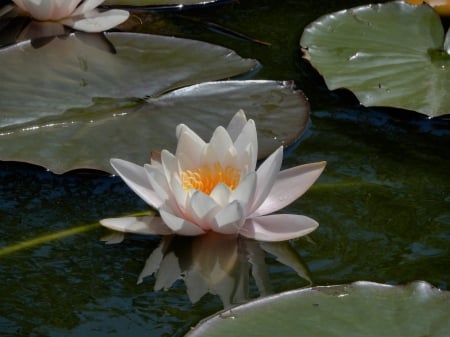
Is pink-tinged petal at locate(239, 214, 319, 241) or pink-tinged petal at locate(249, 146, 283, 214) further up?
pink-tinged petal at locate(249, 146, 283, 214)

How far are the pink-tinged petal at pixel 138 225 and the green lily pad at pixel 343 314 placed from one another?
387 mm

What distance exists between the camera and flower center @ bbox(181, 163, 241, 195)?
2.05 meters

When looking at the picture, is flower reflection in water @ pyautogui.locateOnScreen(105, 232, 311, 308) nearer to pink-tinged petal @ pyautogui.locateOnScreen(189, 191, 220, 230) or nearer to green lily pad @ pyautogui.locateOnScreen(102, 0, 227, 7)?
pink-tinged petal @ pyautogui.locateOnScreen(189, 191, 220, 230)

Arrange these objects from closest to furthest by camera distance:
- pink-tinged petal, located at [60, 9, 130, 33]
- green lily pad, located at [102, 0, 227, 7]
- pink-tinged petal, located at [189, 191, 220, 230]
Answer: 1. pink-tinged petal, located at [189, 191, 220, 230]
2. pink-tinged petal, located at [60, 9, 130, 33]
3. green lily pad, located at [102, 0, 227, 7]

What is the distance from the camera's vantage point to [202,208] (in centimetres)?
196

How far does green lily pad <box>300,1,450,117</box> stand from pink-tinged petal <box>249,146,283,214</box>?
2.41 ft

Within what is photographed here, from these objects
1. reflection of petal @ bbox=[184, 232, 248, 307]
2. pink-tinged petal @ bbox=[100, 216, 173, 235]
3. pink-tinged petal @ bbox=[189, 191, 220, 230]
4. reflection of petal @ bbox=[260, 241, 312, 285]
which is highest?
pink-tinged petal @ bbox=[189, 191, 220, 230]

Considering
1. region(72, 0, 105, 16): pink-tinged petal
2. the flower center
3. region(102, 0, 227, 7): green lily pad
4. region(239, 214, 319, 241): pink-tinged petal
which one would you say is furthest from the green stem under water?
region(102, 0, 227, 7): green lily pad

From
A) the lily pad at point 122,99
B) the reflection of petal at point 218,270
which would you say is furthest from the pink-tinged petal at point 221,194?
the lily pad at point 122,99

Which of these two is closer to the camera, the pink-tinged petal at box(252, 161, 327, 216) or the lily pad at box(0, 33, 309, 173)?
the pink-tinged petal at box(252, 161, 327, 216)

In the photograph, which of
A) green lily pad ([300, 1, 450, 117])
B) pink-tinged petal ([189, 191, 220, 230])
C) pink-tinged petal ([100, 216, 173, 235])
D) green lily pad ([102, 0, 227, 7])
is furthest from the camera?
green lily pad ([102, 0, 227, 7])

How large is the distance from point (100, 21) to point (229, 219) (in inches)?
47.6

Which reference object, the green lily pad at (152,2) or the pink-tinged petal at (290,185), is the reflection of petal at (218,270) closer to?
the pink-tinged petal at (290,185)

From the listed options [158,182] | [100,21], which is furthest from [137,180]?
[100,21]
